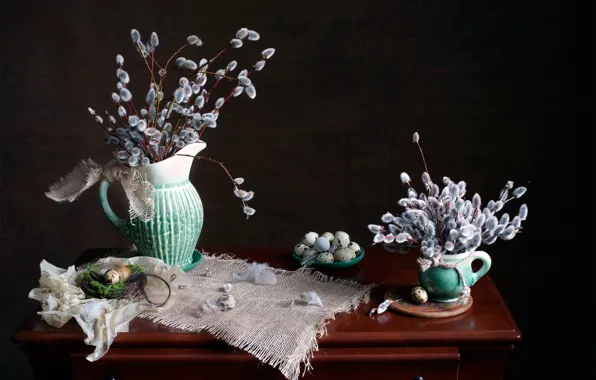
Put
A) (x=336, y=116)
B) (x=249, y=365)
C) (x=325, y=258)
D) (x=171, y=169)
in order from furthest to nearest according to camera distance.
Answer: (x=336, y=116)
(x=325, y=258)
(x=171, y=169)
(x=249, y=365)

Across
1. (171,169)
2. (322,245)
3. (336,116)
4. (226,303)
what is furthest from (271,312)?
(336,116)

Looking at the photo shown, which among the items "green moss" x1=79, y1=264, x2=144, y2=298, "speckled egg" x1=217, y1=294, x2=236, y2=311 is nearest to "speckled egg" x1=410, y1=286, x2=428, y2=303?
"speckled egg" x1=217, y1=294, x2=236, y2=311

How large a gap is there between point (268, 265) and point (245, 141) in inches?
36.4

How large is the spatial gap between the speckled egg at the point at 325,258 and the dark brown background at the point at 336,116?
0.92 metres

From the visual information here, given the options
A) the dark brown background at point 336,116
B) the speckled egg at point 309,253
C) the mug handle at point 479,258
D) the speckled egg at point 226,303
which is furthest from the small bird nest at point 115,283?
the dark brown background at point 336,116

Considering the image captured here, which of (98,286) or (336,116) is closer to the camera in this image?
(98,286)

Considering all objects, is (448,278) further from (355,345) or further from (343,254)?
(343,254)

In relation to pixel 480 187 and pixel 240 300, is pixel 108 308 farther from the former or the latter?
pixel 480 187

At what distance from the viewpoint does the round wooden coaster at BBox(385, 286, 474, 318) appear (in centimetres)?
138

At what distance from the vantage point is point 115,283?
1458 millimetres

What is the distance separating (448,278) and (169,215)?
64 cm

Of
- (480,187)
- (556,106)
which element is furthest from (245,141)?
(556,106)

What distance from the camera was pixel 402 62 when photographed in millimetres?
2432

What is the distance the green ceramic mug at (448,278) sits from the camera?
1387 mm
